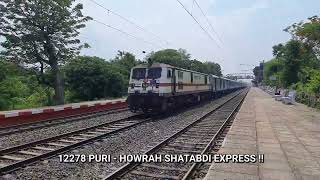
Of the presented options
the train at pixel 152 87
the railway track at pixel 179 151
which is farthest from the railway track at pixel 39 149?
the train at pixel 152 87

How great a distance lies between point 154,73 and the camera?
23.1 metres

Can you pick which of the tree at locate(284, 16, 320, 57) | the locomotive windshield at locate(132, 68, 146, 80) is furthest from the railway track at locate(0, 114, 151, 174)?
the tree at locate(284, 16, 320, 57)

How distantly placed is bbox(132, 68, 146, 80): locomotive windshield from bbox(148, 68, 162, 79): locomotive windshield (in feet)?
1.15

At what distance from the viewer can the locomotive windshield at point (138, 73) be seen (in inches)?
919

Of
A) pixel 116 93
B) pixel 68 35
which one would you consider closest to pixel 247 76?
pixel 116 93

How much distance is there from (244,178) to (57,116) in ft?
50.4

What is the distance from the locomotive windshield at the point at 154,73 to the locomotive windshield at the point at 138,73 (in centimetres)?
35

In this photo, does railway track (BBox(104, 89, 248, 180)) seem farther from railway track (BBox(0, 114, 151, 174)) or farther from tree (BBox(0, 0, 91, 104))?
tree (BBox(0, 0, 91, 104))

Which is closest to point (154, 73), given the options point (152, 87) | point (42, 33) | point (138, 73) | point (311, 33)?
point (152, 87)

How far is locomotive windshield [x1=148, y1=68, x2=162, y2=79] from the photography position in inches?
906

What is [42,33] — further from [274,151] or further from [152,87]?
[274,151]

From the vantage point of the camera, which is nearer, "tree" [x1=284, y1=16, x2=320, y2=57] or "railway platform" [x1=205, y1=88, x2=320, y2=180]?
"railway platform" [x1=205, y1=88, x2=320, y2=180]

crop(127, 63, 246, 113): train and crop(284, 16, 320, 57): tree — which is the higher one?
crop(284, 16, 320, 57): tree

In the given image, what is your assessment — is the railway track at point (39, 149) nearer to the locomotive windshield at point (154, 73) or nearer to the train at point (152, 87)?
the train at point (152, 87)
